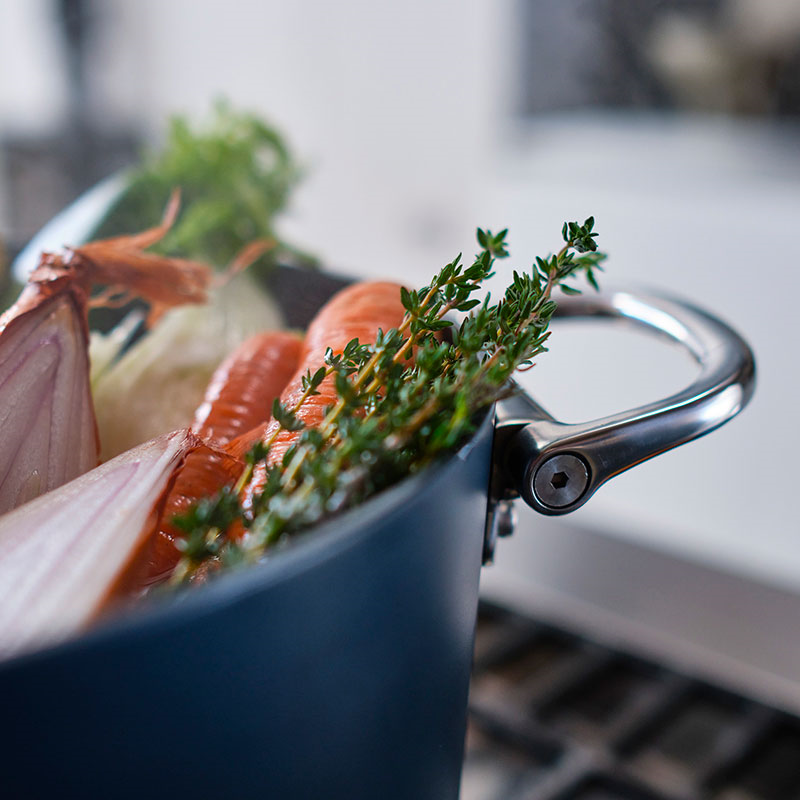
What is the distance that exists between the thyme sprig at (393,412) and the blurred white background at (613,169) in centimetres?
77

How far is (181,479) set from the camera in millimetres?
286

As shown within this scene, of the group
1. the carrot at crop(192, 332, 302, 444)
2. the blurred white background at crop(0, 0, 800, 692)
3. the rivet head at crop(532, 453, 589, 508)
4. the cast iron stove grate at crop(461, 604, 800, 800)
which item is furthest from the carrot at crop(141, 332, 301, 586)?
the blurred white background at crop(0, 0, 800, 692)

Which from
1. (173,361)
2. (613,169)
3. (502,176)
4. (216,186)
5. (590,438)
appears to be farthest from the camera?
(502,176)

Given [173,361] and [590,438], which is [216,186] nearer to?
[173,361]

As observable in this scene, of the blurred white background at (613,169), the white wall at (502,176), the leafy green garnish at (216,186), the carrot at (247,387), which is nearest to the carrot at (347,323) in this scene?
the carrot at (247,387)

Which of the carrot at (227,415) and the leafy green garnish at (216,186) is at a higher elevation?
the leafy green garnish at (216,186)

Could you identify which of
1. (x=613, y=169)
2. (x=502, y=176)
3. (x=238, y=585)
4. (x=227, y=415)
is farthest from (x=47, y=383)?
(x=502, y=176)

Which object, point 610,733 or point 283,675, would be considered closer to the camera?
point 283,675

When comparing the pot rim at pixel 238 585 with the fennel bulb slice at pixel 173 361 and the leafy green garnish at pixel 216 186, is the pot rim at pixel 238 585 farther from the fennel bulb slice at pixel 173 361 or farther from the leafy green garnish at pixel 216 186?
the leafy green garnish at pixel 216 186

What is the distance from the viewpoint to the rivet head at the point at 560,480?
276 millimetres

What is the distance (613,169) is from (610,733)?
1558 millimetres

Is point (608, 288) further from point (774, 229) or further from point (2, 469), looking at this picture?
point (774, 229)

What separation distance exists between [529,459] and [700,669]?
0.36 m

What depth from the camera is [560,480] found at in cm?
28
